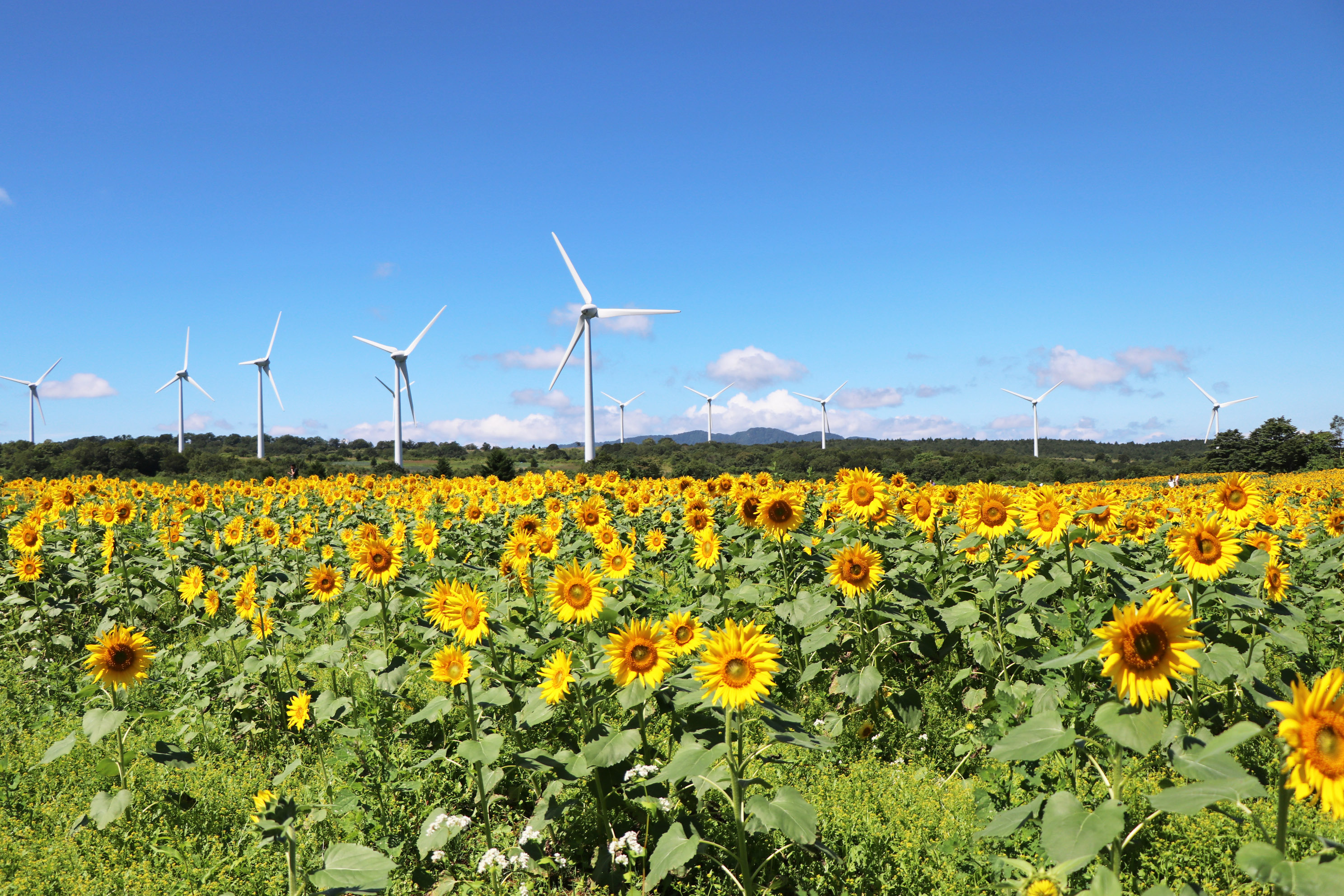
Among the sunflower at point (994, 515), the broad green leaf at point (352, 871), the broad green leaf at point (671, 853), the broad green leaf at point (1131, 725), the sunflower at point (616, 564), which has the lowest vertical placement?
the broad green leaf at point (671, 853)

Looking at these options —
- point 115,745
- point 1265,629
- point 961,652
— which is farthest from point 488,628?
point 1265,629

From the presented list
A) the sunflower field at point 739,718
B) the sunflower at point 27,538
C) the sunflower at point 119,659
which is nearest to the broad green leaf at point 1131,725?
the sunflower field at point 739,718

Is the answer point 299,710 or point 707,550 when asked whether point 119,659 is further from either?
point 707,550

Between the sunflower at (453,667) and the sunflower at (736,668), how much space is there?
5.41ft

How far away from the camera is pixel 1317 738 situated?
2.09 m

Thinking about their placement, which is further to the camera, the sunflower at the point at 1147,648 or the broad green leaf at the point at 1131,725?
the sunflower at the point at 1147,648

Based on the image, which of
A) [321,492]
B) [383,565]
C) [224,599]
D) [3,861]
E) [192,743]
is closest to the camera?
[3,861]

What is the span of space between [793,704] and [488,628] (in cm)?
334

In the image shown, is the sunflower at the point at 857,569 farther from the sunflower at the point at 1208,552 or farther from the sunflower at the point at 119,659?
the sunflower at the point at 119,659

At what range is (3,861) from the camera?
4.71m

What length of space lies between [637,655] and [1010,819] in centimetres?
190

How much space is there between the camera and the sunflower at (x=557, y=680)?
4.13 m

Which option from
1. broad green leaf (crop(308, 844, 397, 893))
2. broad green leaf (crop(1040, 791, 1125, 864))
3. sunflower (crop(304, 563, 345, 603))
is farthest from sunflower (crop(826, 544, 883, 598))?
sunflower (crop(304, 563, 345, 603))

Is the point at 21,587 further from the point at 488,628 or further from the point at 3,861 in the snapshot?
the point at 488,628
